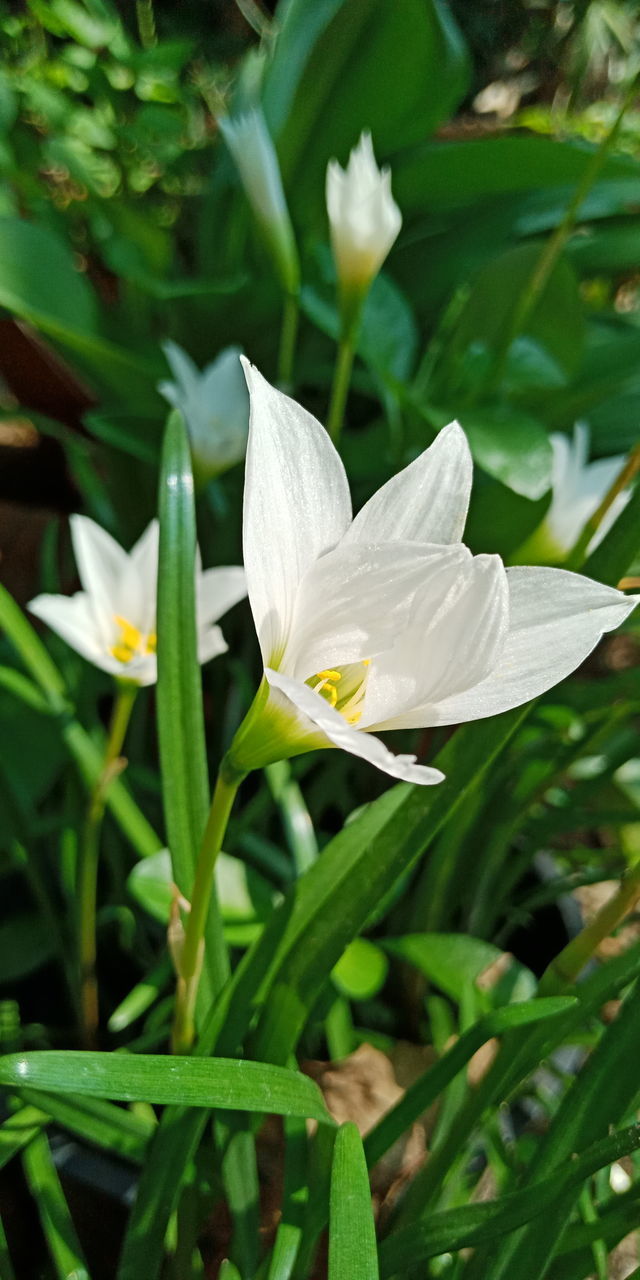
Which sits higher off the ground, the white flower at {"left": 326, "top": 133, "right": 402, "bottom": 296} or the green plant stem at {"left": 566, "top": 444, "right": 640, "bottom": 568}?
the white flower at {"left": 326, "top": 133, "right": 402, "bottom": 296}

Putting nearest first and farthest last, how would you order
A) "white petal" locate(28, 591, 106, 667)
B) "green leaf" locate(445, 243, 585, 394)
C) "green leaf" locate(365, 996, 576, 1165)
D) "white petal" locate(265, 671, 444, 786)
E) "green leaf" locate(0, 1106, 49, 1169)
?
"white petal" locate(265, 671, 444, 786) → "green leaf" locate(365, 996, 576, 1165) → "green leaf" locate(0, 1106, 49, 1169) → "white petal" locate(28, 591, 106, 667) → "green leaf" locate(445, 243, 585, 394)

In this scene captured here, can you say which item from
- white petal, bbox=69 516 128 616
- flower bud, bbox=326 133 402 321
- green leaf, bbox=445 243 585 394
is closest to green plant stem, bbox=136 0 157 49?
green leaf, bbox=445 243 585 394

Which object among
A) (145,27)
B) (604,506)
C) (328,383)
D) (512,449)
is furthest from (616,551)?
(145,27)

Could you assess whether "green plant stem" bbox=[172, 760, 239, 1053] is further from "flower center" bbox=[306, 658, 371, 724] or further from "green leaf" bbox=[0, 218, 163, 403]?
"green leaf" bbox=[0, 218, 163, 403]

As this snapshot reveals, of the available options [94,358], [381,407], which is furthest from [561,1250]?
[381,407]

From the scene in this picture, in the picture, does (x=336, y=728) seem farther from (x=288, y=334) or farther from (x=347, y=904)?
(x=288, y=334)

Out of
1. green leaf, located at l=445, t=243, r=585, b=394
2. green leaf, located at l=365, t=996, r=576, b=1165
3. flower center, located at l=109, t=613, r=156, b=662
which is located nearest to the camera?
green leaf, located at l=365, t=996, r=576, b=1165

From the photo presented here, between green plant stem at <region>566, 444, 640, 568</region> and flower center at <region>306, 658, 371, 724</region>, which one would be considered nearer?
flower center at <region>306, 658, 371, 724</region>
